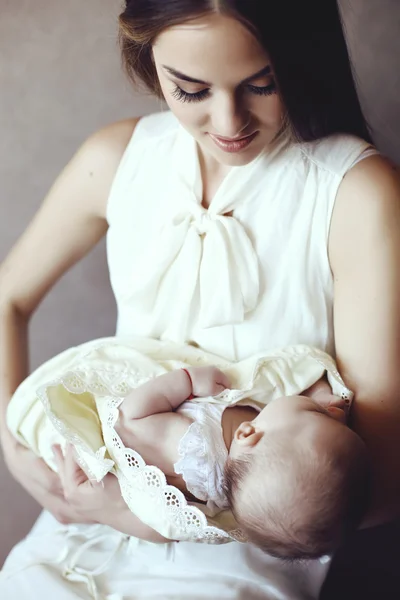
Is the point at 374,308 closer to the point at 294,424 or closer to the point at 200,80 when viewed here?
the point at 294,424

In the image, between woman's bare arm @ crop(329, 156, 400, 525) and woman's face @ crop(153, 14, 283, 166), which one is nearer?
woman's face @ crop(153, 14, 283, 166)

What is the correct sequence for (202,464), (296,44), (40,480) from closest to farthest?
(296,44)
(202,464)
(40,480)

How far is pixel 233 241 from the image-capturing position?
1.25 metres

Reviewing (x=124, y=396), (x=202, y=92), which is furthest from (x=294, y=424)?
(x=202, y=92)

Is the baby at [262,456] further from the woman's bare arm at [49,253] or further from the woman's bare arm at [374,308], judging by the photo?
the woman's bare arm at [49,253]

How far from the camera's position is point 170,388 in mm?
1135

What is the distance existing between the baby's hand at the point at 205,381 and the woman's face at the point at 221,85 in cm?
35

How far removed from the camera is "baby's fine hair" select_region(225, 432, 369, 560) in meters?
0.99

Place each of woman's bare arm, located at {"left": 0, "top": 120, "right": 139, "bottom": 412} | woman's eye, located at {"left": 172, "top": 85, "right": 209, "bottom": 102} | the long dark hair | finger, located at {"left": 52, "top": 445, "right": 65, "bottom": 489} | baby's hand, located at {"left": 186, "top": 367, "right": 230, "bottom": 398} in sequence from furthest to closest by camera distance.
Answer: woman's bare arm, located at {"left": 0, "top": 120, "right": 139, "bottom": 412} → finger, located at {"left": 52, "top": 445, "right": 65, "bottom": 489} → baby's hand, located at {"left": 186, "top": 367, "right": 230, "bottom": 398} → woman's eye, located at {"left": 172, "top": 85, "right": 209, "bottom": 102} → the long dark hair

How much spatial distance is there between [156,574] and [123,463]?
21 cm

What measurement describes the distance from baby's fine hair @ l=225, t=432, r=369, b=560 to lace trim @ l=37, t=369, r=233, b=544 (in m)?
0.07

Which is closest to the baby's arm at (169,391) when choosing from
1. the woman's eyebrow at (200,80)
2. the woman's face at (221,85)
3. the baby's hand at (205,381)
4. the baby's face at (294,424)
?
the baby's hand at (205,381)

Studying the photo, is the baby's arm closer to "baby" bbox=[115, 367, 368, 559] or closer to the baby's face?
"baby" bbox=[115, 367, 368, 559]

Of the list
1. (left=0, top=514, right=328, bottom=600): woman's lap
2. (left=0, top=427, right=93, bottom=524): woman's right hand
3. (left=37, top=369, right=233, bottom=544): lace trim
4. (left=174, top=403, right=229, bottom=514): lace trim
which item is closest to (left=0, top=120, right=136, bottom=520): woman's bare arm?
(left=0, top=427, right=93, bottom=524): woman's right hand
